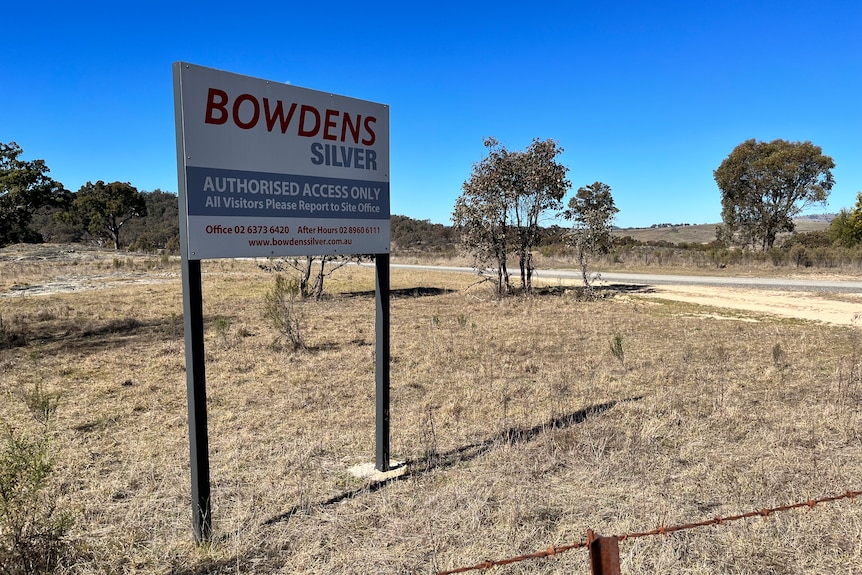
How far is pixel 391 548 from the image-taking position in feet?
10.3

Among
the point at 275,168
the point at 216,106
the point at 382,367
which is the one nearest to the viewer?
the point at 216,106

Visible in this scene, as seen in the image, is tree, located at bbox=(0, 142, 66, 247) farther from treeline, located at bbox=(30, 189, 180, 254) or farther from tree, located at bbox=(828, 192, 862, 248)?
tree, located at bbox=(828, 192, 862, 248)

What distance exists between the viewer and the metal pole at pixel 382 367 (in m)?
4.26

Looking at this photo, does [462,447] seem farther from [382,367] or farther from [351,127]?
[351,127]

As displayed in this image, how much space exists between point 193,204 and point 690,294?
17491 mm

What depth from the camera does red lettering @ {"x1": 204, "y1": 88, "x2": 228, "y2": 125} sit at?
3.16 m

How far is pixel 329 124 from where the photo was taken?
3879mm

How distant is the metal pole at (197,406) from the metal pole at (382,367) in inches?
53.1

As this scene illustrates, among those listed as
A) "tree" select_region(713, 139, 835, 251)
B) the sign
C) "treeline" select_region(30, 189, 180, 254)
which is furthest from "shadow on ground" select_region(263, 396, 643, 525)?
"treeline" select_region(30, 189, 180, 254)

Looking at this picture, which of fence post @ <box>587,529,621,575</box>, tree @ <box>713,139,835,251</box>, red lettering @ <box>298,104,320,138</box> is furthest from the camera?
tree @ <box>713,139,835,251</box>

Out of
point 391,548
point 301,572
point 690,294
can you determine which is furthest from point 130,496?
point 690,294

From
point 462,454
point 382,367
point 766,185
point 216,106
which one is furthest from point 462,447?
point 766,185

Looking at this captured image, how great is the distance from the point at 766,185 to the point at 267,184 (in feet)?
132

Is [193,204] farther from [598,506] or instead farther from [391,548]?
[598,506]
